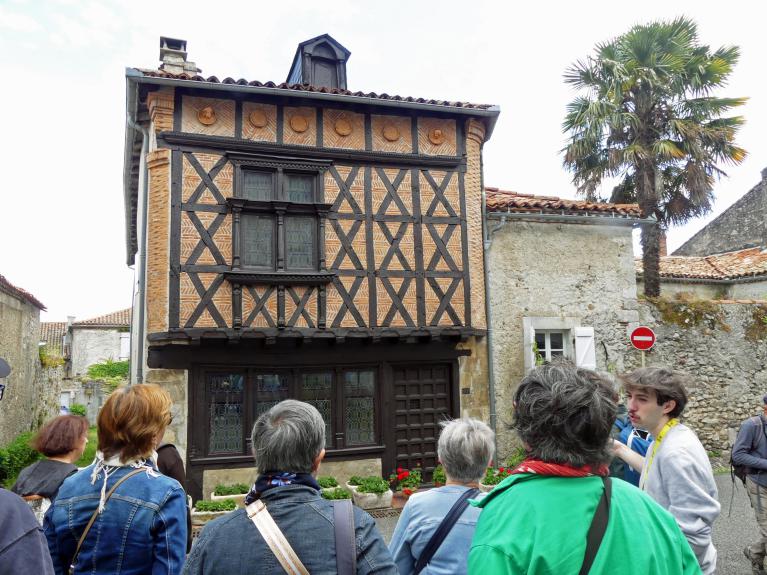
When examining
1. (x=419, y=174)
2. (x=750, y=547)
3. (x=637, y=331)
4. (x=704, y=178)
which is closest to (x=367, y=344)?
(x=419, y=174)

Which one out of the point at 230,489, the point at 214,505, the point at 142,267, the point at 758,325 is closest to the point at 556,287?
the point at 758,325

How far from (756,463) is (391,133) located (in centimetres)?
719

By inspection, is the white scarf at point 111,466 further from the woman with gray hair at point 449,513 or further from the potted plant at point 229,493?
the potted plant at point 229,493

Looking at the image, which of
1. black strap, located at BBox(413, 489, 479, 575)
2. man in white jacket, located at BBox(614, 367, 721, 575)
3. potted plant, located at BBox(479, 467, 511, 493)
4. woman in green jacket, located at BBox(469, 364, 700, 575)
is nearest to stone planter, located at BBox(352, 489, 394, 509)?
potted plant, located at BBox(479, 467, 511, 493)

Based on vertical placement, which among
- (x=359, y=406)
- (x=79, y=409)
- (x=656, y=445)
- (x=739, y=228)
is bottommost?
(x=79, y=409)

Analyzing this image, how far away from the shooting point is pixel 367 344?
954 centimetres

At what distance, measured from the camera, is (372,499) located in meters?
8.67

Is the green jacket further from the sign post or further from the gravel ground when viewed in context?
the sign post

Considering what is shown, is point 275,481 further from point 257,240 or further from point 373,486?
point 257,240

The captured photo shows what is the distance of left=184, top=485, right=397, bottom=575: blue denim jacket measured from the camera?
6.01 feet

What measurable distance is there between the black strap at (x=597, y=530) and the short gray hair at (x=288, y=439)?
937 millimetres

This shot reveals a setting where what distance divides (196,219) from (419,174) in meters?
3.81

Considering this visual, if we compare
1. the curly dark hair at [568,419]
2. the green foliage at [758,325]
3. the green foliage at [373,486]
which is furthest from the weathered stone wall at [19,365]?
the green foliage at [758,325]

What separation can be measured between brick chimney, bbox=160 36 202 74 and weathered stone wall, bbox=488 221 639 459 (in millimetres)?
6454
